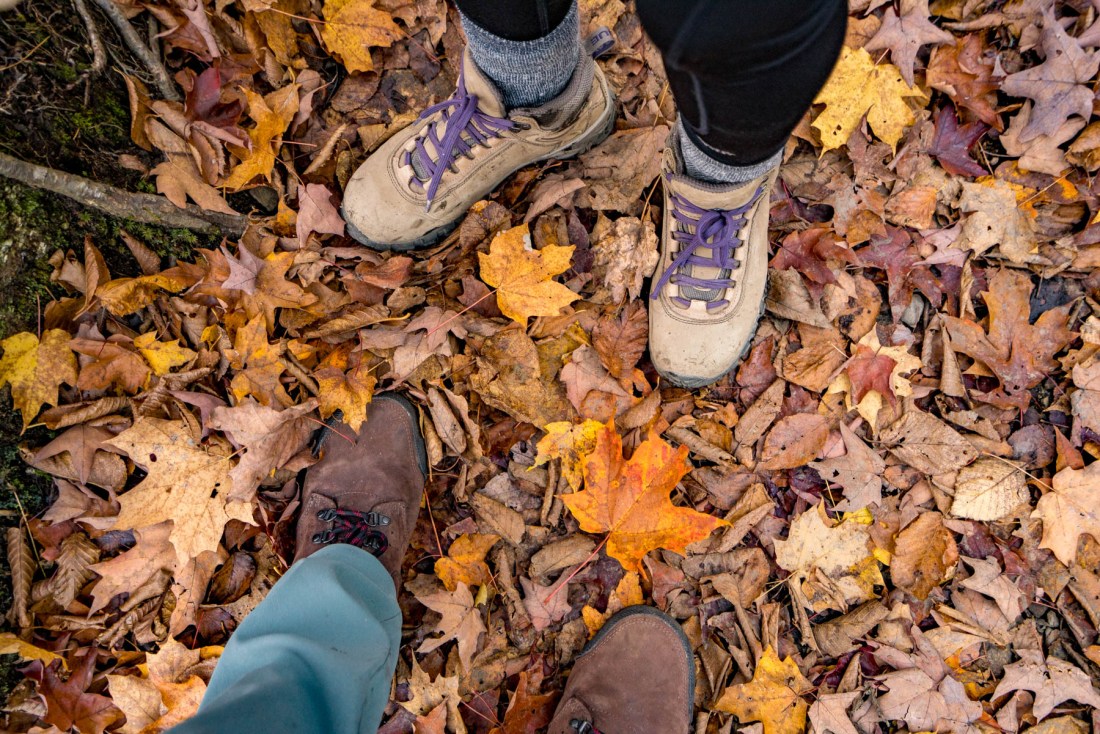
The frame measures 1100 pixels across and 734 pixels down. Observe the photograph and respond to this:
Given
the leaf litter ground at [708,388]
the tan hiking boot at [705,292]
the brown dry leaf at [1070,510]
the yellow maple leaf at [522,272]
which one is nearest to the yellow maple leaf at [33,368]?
the leaf litter ground at [708,388]

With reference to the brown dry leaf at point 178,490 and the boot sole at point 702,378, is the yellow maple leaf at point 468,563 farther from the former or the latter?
the boot sole at point 702,378

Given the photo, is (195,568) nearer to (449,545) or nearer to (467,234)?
(449,545)

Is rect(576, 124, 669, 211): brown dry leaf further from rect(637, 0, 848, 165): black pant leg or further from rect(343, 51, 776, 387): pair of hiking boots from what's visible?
rect(637, 0, 848, 165): black pant leg

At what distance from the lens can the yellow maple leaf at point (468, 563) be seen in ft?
5.91

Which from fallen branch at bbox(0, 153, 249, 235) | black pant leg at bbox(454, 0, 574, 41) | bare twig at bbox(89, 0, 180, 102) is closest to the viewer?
black pant leg at bbox(454, 0, 574, 41)

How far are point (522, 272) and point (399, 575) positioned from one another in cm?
98

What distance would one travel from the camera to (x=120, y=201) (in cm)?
165

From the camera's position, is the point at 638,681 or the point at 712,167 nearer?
the point at 712,167

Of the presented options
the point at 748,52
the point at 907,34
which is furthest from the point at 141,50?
the point at 907,34

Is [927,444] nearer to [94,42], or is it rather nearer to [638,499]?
[638,499]

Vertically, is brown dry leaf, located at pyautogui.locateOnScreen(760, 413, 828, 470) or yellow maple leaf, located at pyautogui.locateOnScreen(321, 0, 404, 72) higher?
yellow maple leaf, located at pyautogui.locateOnScreen(321, 0, 404, 72)

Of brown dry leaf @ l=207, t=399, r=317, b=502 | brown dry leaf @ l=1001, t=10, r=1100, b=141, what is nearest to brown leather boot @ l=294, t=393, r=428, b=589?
brown dry leaf @ l=207, t=399, r=317, b=502

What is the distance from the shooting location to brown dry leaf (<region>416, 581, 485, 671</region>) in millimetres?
1752

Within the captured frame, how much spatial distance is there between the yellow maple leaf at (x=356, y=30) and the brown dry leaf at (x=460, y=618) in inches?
65.0
